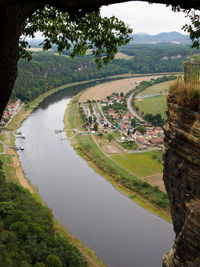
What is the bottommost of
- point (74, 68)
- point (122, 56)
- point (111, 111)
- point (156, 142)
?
point (156, 142)

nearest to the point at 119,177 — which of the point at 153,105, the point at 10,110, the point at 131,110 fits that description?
the point at 131,110

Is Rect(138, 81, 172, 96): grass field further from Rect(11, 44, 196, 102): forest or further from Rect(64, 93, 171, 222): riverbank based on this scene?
Rect(64, 93, 171, 222): riverbank

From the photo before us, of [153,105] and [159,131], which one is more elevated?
[153,105]

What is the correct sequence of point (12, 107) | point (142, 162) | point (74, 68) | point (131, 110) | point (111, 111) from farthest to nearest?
point (74, 68) → point (131, 110) → point (111, 111) → point (12, 107) → point (142, 162)

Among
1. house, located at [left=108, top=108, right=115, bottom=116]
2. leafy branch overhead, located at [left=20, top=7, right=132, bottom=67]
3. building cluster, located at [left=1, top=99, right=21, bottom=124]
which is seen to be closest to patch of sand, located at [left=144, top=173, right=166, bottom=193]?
leafy branch overhead, located at [left=20, top=7, right=132, bottom=67]

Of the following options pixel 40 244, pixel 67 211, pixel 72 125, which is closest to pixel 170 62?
pixel 72 125

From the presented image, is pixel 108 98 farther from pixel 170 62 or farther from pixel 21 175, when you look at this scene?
pixel 170 62

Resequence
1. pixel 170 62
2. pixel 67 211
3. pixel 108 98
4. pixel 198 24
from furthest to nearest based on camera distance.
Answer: pixel 170 62 → pixel 108 98 → pixel 67 211 → pixel 198 24

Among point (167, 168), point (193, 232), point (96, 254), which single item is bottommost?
point (96, 254)

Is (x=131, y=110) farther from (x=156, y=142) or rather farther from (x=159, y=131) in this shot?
(x=156, y=142)
